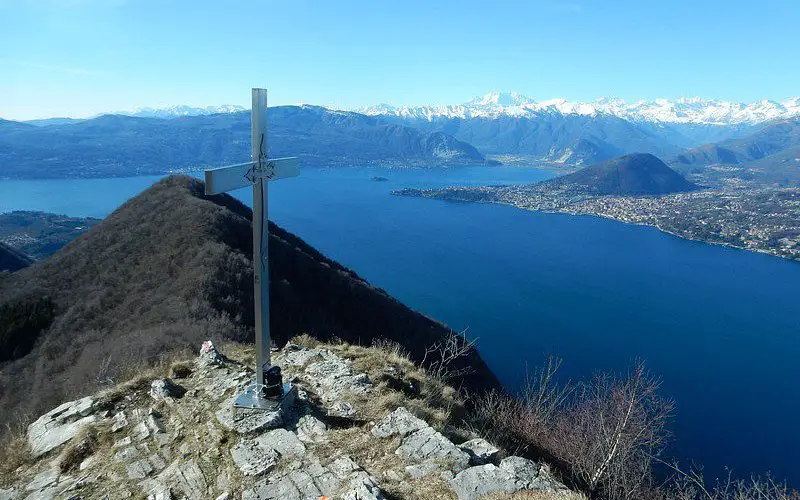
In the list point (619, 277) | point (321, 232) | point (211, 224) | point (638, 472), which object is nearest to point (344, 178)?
point (321, 232)

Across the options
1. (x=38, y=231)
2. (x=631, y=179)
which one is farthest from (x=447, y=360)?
(x=631, y=179)

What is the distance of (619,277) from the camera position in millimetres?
70312

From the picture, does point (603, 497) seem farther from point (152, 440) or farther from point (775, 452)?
point (775, 452)

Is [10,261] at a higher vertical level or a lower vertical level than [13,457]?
lower

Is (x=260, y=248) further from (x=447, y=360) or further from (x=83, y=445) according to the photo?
(x=447, y=360)

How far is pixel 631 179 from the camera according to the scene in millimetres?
179125

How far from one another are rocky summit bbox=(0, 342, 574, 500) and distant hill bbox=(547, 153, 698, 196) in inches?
6928

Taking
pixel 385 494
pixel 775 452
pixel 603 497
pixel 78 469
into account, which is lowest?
pixel 775 452

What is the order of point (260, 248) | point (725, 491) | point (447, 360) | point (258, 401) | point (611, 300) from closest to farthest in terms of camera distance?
1. point (258, 401)
2. point (260, 248)
3. point (725, 491)
4. point (447, 360)
5. point (611, 300)

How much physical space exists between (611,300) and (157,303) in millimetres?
56040

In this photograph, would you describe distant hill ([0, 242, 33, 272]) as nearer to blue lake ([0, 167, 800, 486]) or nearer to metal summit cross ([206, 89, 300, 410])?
blue lake ([0, 167, 800, 486])

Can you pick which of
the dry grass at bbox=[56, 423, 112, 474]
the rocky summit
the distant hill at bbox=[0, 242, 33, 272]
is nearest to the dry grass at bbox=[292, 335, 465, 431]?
the rocky summit

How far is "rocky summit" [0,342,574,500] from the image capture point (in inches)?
191

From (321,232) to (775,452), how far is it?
74.1m
